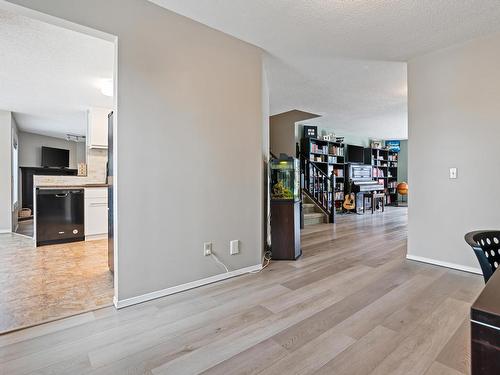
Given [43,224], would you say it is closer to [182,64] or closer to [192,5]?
[182,64]

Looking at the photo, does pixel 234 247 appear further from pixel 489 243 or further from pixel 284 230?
pixel 489 243

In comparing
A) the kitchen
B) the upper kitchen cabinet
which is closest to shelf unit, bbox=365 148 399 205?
the upper kitchen cabinet

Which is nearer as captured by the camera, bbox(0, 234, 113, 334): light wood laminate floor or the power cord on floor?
bbox(0, 234, 113, 334): light wood laminate floor

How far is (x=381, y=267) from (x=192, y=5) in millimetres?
3236

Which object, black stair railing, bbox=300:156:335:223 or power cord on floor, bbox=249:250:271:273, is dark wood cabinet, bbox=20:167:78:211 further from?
power cord on floor, bbox=249:250:271:273

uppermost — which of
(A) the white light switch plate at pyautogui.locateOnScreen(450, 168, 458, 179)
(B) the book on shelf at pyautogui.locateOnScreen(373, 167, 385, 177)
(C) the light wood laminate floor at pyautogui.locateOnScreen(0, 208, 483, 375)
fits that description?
(B) the book on shelf at pyautogui.locateOnScreen(373, 167, 385, 177)

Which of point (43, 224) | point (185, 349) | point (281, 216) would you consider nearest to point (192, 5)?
point (281, 216)

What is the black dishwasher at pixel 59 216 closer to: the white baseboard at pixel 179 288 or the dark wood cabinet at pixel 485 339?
the white baseboard at pixel 179 288

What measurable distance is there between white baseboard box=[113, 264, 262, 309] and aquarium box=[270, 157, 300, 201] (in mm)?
948

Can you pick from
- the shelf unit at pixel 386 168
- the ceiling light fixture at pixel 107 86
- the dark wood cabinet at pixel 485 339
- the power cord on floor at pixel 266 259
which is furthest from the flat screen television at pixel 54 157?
the shelf unit at pixel 386 168

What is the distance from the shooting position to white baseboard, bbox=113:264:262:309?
6.79 feet

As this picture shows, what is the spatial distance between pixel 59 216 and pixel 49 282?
2088 mm

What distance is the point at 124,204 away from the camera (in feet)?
6.77

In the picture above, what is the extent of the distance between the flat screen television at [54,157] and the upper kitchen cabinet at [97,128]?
163 inches
